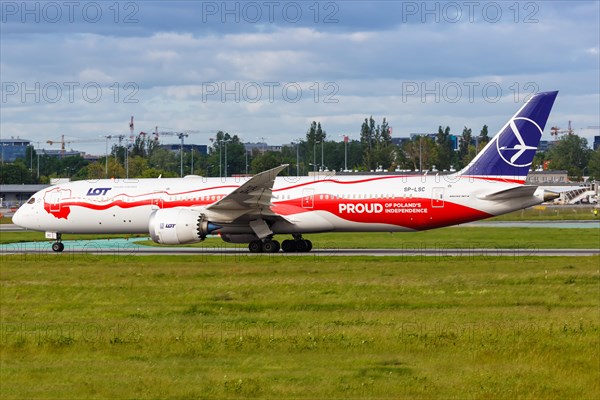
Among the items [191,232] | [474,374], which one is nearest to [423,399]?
[474,374]

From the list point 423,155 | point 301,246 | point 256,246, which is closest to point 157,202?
point 256,246

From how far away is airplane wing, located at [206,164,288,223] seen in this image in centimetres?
4397

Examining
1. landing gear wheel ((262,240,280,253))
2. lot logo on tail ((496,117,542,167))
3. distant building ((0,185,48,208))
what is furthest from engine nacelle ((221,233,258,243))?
distant building ((0,185,48,208))

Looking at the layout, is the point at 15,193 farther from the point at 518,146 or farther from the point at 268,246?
the point at 518,146

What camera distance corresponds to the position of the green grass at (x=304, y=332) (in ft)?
55.8

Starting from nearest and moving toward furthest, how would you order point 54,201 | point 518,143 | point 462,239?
point 518,143 < point 54,201 < point 462,239

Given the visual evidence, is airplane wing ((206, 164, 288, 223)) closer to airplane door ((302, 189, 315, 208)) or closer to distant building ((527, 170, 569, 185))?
airplane door ((302, 189, 315, 208))

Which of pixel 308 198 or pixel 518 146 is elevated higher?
pixel 518 146

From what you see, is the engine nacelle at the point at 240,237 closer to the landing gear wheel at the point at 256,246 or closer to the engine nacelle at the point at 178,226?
the landing gear wheel at the point at 256,246

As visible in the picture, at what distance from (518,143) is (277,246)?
12237 millimetres

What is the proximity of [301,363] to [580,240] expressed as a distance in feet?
126

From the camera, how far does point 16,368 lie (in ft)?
60.7

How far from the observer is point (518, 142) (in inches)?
1788

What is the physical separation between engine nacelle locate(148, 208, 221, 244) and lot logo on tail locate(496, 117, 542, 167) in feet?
46.5
